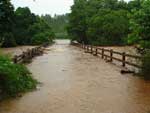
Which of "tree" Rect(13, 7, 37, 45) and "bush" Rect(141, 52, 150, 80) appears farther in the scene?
"tree" Rect(13, 7, 37, 45)

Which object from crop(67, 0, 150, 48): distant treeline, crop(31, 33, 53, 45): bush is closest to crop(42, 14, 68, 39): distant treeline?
crop(67, 0, 150, 48): distant treeline

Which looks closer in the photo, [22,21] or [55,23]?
[22,21]

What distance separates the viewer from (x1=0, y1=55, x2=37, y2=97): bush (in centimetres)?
1186

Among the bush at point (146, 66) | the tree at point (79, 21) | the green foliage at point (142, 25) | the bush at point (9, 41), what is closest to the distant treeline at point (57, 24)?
the tree at point (79, 21)

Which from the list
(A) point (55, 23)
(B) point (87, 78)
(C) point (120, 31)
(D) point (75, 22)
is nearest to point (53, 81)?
(B) point (87, 78)

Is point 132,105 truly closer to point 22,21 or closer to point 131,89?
point 131,89

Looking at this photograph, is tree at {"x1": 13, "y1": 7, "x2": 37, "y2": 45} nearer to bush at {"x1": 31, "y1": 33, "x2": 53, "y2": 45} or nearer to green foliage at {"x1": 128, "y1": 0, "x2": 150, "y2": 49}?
bush at {"x1": 31, "y1": 33, "x2": 53, "y2": 45}

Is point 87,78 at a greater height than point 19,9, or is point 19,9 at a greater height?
point 19,9

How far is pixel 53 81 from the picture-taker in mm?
15938

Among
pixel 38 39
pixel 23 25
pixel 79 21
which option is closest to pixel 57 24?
pixel 79 21

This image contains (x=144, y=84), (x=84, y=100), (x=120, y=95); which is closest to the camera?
(x=84, y=100)

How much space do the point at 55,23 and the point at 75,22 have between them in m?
111

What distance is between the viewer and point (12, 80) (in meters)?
12.3

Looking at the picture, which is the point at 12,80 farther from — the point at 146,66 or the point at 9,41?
the point at 9,41
